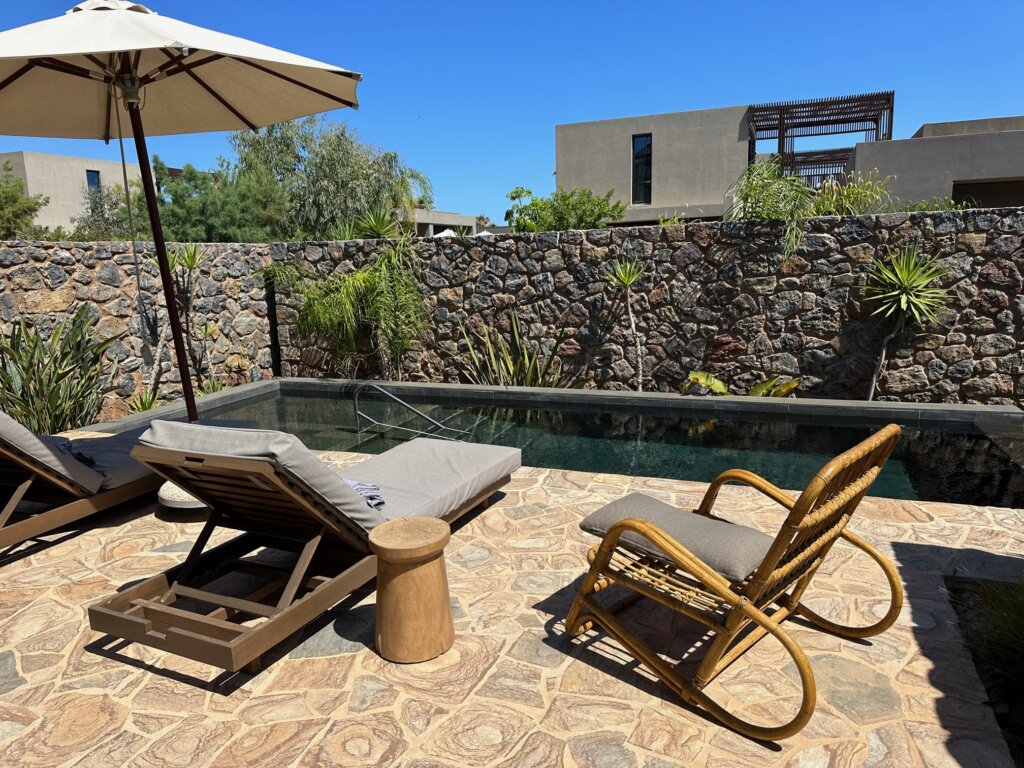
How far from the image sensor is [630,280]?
27.4 ft

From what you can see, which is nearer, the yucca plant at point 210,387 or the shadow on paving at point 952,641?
the shadow on paving at point 952,641

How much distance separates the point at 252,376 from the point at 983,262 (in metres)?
9.38

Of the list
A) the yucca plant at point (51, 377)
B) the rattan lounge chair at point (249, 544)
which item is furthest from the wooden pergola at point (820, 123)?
the rattan lounge chair at point (249, 544)

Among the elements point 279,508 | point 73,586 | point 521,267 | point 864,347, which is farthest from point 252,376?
point 864,347

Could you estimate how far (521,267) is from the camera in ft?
29.7

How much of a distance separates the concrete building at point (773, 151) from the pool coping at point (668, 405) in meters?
4.56

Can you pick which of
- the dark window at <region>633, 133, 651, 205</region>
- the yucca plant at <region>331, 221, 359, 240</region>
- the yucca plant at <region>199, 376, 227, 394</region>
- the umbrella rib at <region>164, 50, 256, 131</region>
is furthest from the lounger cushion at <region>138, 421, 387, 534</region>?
the dark window at <region>633, 133, 651, 205</region>

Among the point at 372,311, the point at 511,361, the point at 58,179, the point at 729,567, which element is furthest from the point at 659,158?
the point at 58,179

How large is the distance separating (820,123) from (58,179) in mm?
34838

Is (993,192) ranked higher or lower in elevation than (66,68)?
higher

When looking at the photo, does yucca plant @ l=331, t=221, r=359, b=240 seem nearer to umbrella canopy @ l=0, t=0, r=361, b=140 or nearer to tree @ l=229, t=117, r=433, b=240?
umbrella canopy @ l=0, t=0, r=361, b=140

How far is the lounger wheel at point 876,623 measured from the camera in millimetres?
2729

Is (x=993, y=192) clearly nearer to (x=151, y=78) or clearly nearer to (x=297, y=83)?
(x=297, y=83)

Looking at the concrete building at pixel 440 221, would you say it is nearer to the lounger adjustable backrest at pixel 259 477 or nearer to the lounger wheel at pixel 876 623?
the lounger adjustable backrest at pixel 259 477
